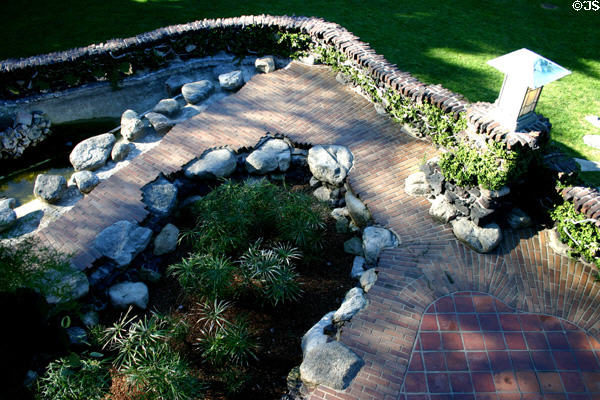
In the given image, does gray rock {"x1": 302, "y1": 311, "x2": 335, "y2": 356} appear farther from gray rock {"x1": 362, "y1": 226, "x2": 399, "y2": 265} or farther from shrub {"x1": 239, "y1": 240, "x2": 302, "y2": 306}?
gray rock {"x1": 362, "y1": 226, "x2": 399, "y2": 265}

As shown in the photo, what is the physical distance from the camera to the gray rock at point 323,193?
779cm

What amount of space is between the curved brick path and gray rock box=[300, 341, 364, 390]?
0.09 meters

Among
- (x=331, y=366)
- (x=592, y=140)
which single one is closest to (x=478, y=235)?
(x=331, y=366)

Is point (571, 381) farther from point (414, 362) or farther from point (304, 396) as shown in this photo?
point (304, 396)

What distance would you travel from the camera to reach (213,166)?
25.7 feet

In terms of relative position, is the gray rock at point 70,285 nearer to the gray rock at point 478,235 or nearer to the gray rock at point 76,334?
the gray rock at point 76,334

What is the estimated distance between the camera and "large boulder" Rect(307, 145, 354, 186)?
305 inches

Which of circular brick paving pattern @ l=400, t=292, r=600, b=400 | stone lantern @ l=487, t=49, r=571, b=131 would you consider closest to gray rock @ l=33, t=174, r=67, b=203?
circular brick paving pattern @ l=400, t=292, r=600, b=400

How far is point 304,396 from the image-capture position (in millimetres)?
5215

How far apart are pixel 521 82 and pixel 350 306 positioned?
11.6 ft

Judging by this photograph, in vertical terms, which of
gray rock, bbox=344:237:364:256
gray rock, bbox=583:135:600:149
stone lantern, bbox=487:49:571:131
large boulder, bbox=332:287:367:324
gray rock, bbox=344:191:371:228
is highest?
stone lantern, bbox=487:49:571:131

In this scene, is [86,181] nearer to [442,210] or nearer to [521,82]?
[442,210]

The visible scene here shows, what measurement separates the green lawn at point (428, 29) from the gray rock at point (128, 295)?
702 cm

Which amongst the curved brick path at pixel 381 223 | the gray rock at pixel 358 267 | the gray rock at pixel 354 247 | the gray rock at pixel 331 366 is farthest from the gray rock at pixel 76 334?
the gray rock at pixel 354 247
